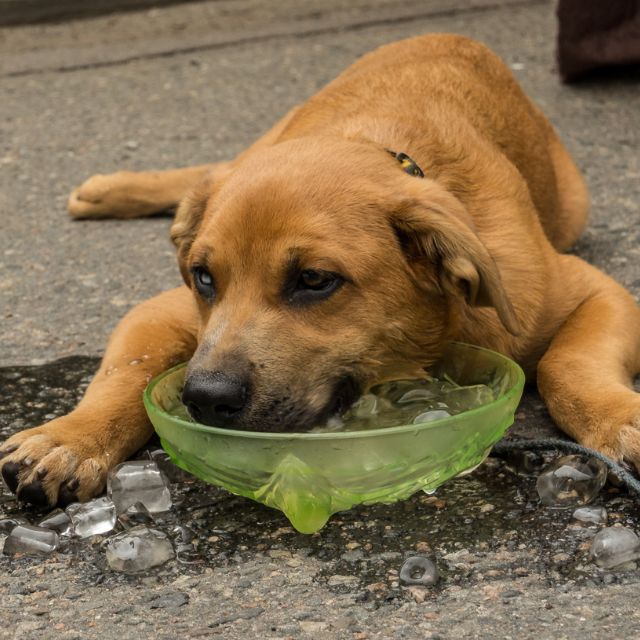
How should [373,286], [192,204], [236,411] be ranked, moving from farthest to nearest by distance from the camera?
1. [192,204]
2. [373,286]
3. [236,411]

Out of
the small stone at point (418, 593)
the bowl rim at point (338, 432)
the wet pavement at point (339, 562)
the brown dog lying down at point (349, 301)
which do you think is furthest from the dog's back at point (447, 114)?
the small stone at point (418, 593)

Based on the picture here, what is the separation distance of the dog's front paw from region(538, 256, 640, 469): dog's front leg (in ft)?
4.62

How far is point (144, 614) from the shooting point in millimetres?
2896

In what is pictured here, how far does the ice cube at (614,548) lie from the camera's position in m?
2.99

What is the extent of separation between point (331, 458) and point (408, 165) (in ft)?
3.97

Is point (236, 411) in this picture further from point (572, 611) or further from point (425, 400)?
point (572, 611)

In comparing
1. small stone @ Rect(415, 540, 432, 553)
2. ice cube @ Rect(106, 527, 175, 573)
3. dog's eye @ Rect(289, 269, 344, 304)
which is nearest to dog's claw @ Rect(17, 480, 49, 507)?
ice cube @ Rect(106, 527, 175, 573)

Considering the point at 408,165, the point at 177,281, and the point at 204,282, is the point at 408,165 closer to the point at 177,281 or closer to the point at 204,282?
the point at 204,282

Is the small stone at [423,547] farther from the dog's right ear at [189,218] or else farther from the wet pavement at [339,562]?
the dog's right ear at [189,218]

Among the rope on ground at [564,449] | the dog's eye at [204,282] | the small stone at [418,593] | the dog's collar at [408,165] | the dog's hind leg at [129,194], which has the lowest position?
the dog's hind leg at [129,194]

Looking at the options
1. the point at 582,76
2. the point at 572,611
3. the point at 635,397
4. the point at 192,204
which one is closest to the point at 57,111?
the point at 582,76

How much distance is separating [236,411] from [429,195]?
93 centimetres

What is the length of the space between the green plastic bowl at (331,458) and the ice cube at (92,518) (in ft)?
0.77

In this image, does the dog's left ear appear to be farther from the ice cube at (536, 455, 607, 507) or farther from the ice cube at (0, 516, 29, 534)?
the ice cube at (0, 516, 29, 534)
